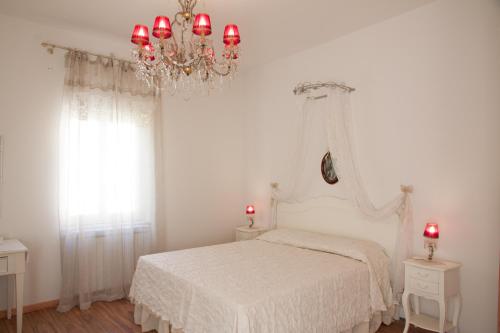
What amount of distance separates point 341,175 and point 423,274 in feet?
4.13

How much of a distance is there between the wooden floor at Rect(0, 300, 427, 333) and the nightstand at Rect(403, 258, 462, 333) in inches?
11.8

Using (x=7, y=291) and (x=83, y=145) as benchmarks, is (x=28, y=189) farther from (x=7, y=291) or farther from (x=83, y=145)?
(x=7, y=291)

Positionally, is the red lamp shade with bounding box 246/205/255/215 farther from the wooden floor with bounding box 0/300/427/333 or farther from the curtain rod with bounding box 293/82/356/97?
the wooden floor with bounding box 0/300/427/333

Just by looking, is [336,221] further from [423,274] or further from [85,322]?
[85,322]

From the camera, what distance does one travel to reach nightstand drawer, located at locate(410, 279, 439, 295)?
2.84 m

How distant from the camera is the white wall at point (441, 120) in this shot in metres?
2.90

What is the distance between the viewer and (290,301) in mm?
2467

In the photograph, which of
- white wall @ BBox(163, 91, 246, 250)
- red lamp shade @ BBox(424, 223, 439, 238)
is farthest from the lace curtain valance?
red lamp shade @ BBox(424, 223, 439, 238)

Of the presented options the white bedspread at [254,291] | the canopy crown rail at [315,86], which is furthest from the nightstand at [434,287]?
the canopy crown rail at [315,86]

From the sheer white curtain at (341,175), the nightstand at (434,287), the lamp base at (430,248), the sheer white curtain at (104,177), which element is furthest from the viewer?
the sheer white curtain at (104,177)

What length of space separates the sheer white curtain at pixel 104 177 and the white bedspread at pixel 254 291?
0.85 m

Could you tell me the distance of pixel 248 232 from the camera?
15.5 ft

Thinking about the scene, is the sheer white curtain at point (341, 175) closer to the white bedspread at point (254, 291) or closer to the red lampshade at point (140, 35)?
the white bedspread at point (254, 291)

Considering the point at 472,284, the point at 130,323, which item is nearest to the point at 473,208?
the point at 472,284
